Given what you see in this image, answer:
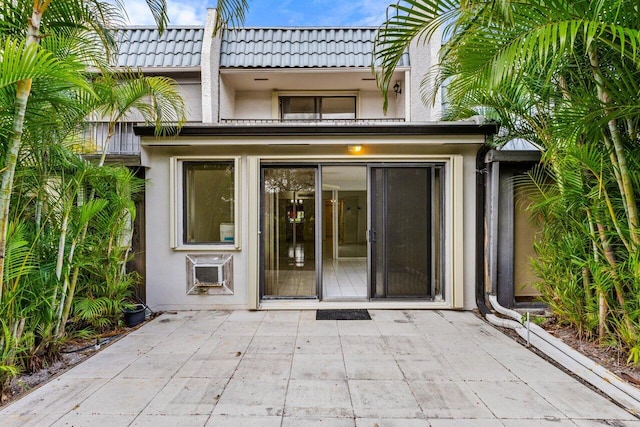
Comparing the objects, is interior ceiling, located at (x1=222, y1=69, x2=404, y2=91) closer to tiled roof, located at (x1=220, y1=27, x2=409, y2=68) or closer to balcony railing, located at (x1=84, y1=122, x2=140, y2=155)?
tiled roof, located at (x1=220, y1=27, x2=409, y2=68)

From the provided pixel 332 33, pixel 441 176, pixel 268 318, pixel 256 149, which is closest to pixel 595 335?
pixel 441 176

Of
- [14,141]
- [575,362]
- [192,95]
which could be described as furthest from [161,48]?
[575,362]

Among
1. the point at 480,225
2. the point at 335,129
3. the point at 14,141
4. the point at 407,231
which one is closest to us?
the point at 14,141

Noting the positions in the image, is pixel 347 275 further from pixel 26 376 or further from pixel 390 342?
pixel 26 376

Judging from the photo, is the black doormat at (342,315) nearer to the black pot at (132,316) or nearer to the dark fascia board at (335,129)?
the black pot at (132,316)

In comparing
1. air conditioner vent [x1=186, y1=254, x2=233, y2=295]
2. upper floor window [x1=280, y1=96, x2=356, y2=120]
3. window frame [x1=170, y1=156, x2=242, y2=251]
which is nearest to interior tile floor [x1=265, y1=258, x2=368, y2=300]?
air conditioner vent [x1=186, y1=254, x2=233, y2=295]

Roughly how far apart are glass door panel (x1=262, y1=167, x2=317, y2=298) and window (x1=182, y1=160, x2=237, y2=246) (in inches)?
20.6

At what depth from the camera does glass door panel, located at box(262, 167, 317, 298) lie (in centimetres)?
480

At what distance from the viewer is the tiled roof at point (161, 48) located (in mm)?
6789

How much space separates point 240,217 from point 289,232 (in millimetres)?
857

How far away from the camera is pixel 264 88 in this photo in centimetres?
760

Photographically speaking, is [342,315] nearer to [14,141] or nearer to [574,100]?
[574,100]

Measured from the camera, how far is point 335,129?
4.27 metres

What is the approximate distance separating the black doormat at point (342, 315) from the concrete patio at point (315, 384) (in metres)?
0.40
